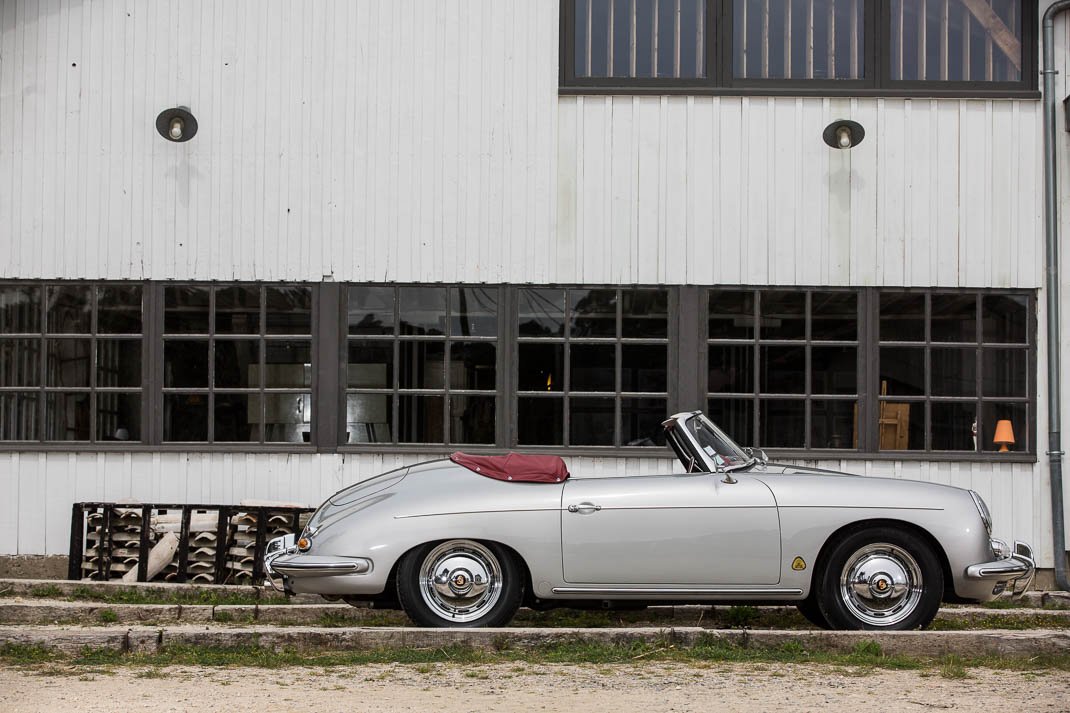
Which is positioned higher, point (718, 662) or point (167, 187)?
point (167, 187)

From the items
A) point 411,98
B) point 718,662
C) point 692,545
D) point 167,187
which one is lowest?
point 718,662

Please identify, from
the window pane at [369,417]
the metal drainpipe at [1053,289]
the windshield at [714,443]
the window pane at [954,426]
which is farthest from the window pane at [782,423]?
the window pane at [369,417]

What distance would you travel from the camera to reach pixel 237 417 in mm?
11445

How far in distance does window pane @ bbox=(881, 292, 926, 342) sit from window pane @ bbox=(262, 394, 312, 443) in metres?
4.79

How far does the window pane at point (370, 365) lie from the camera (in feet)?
37.4

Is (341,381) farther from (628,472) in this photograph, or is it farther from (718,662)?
(718,662)

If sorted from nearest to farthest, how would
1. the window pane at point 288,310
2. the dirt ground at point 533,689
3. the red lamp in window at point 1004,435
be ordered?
the dirt ground at point 533,689, the red lamp in window at point 1004,435, the window pane at point 288,310

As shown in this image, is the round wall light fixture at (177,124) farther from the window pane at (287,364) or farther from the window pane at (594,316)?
the window pane at (594,316)

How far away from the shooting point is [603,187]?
11.4m

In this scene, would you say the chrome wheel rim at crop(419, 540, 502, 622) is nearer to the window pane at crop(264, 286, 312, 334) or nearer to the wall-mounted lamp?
the window pane at crop(264, 286, 312, 334)

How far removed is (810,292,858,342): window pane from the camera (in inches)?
447

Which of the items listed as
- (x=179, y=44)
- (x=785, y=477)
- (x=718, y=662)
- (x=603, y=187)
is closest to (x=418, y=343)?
(x=603, y=187)

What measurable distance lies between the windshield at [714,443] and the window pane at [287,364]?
13.5 feet

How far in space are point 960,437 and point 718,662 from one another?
4.92 m
